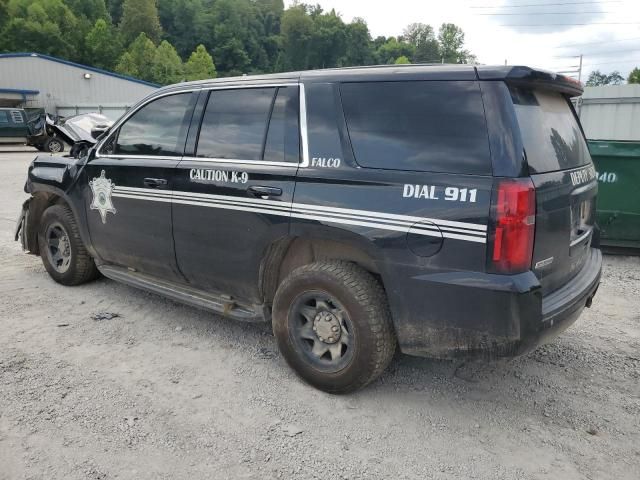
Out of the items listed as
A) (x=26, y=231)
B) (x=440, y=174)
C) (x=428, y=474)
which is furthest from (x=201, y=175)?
(x=26, y=231)

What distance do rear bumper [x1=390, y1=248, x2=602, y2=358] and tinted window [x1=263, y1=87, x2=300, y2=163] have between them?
1.17 m

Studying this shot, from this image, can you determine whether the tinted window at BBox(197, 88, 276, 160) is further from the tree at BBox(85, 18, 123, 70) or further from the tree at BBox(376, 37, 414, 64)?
the tree at BBox(376, 37, 414, 64)

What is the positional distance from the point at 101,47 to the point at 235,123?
272 feet

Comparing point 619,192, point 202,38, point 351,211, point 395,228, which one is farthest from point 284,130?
point 202,38

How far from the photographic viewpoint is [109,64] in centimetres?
7769

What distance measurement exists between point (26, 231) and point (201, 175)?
292 cm

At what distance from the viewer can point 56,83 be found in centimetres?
3969

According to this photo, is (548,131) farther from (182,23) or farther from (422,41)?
(422,41)

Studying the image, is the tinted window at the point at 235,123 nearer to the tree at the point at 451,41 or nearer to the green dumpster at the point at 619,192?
the green dumpster at the point at 619,192

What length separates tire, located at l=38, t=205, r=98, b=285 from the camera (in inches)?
203

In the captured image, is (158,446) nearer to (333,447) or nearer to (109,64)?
(333,447)

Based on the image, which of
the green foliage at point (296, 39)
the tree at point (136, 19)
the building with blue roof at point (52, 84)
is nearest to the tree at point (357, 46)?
the green foliage at point (296, 39)

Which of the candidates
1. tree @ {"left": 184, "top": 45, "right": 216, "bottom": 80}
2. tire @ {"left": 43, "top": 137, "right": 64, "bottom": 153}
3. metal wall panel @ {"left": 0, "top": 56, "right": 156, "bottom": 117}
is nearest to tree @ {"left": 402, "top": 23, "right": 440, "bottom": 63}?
tree @ {"left": 184, "top": 45, "right": 216, "bottom": 80}

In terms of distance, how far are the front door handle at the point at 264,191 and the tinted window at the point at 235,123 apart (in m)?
0.22
